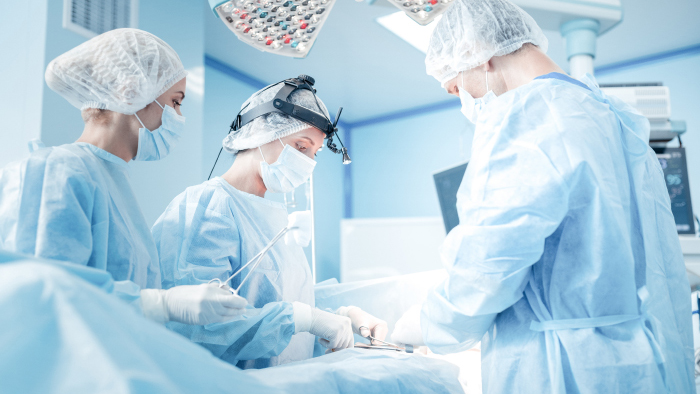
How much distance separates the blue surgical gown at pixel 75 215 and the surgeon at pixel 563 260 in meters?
0.66

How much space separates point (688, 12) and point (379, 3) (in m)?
2.74

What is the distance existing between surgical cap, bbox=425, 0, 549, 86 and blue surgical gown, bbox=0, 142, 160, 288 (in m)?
0.87

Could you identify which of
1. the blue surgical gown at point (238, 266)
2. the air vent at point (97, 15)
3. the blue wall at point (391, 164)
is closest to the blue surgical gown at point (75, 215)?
the blue surgical gown at point (238, 266)

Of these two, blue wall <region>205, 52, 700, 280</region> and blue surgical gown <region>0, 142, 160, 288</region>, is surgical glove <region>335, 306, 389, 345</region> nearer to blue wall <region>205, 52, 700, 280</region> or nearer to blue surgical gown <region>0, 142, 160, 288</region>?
blue surgical gown <region>0, 142, 160, 288</region>

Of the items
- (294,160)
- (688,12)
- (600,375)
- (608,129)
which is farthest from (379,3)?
(688,12)

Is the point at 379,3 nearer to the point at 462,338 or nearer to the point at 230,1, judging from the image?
the point at 230,1

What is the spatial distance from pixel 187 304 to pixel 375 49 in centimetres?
283

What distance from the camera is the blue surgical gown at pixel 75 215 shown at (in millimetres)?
842

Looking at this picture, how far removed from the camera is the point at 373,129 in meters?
4.93

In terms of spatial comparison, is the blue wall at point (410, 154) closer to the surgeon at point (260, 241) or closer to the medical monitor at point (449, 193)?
the medical monitor at point (449, 193)

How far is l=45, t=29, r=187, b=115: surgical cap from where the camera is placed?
1.08 meters

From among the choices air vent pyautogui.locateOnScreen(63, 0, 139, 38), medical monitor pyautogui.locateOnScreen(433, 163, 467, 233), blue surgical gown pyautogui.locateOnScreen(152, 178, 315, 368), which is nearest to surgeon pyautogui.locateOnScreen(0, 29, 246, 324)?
blue surgical gown pyautogui.locateOnScreen(152, 178, 315, 368)

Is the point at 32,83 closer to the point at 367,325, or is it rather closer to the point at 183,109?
the point at 183,109

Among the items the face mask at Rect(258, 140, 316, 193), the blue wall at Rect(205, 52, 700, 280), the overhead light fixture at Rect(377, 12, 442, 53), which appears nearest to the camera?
the face mask at Rect(258, 140, 316, 193)
